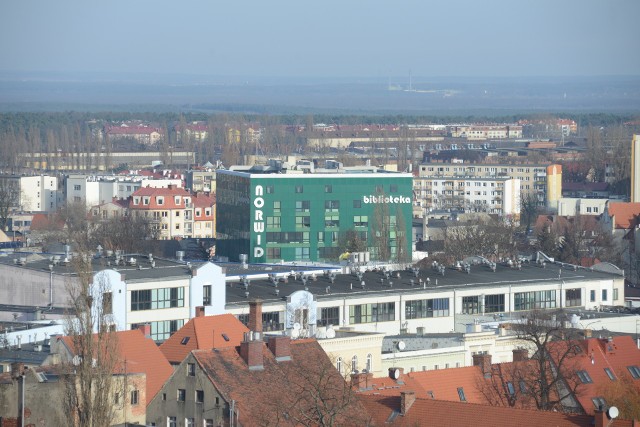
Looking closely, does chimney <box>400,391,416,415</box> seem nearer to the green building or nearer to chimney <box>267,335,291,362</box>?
chimney <box>267,335,291,362</box>

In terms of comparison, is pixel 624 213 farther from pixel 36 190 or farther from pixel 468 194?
pixel 36 190

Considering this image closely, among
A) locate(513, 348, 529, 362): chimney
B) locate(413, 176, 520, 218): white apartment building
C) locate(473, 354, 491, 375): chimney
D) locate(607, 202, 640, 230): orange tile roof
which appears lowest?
locate(413, 176, 520, 218): white apartment building

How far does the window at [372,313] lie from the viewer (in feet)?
138

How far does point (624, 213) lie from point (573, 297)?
29.6 metres

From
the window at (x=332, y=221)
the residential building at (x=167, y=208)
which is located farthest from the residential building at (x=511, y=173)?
the window at (x=332, y=221)

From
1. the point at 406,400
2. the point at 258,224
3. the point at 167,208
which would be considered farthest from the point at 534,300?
the point at 167,208

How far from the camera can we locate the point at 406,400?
85.8ft

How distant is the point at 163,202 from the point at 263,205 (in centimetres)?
1863

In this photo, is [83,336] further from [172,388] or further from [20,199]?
[20,199]

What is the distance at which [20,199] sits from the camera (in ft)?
314

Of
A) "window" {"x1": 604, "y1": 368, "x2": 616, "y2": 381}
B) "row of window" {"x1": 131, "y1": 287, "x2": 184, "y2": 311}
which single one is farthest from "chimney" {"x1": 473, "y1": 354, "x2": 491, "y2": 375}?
"row of window" {"x1": 131, "y1": 287, "x2": 184, "y2": 311}

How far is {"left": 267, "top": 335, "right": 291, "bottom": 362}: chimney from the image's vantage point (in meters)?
27.2

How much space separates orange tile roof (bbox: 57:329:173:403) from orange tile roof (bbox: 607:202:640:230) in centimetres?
4597

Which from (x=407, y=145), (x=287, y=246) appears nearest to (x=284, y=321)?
(x=287, y=246)
